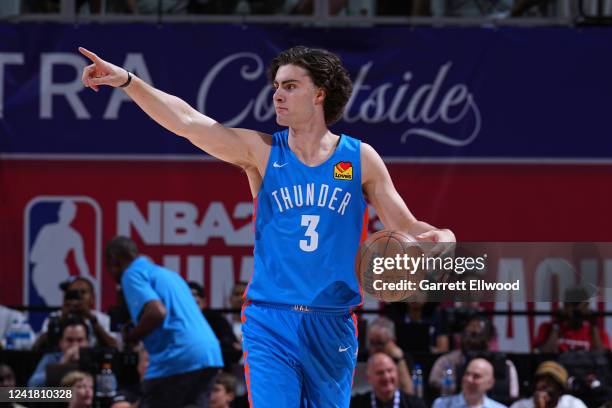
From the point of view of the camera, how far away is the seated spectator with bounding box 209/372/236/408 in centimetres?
914

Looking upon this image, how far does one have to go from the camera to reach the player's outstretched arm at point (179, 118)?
5.43 metres

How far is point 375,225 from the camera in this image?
1152 centimetres

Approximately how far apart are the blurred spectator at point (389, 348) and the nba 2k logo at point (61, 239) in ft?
9.55

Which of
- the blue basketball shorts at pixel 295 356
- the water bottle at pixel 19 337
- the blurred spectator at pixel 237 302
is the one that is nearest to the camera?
the blue basketball shorts at pixel 295 356

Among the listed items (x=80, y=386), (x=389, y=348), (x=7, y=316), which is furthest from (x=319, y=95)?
(x=7, y=316)

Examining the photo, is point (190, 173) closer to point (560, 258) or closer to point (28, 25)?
point (28, 25)

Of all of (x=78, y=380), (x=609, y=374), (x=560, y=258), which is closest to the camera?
(x=78, y=380)

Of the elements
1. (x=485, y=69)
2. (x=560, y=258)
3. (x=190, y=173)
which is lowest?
(x=560, y=258)

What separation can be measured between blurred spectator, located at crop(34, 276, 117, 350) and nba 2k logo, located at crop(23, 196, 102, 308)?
0.49 metres

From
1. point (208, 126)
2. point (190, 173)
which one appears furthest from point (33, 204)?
point (208, 126)

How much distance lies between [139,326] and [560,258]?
407 centimetres

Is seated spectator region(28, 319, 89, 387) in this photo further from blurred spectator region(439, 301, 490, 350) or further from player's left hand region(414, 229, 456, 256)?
player's left hand region(414, 229, 456, 256)

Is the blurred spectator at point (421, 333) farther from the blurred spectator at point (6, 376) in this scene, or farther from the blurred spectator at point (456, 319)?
the blurred spectator at point (6, 376)

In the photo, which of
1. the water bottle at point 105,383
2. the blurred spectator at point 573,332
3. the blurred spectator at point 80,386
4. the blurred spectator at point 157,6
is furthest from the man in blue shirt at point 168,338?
the blurred spectator at point 157,6
